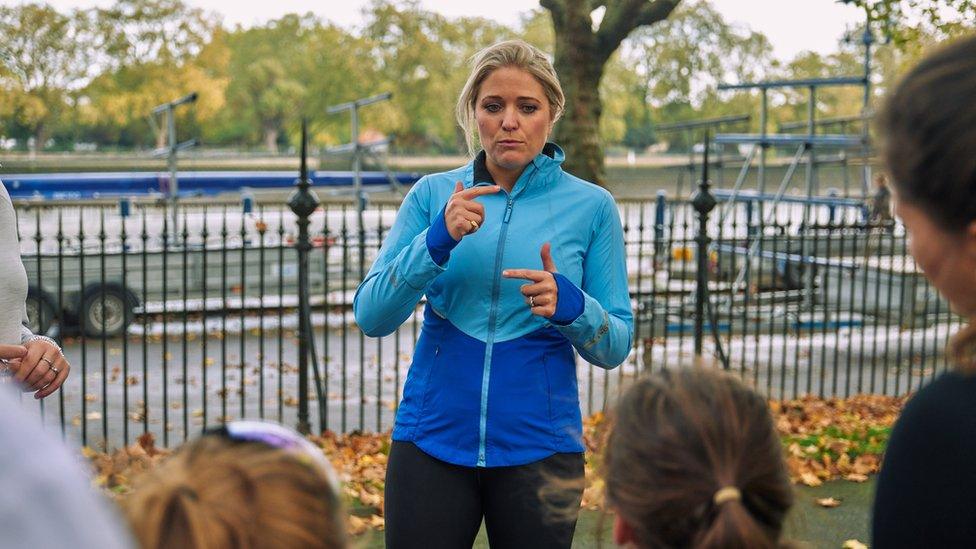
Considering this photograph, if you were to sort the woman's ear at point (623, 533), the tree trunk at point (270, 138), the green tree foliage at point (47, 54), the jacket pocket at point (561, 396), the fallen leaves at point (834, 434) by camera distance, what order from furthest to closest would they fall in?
1. the tree trunk at point (270, 138)
2. the green tree foliage at point (47, 54)
3. the fallen leaves at point (834, 434)
4. the jacket pocket at point (561, 396)
5. the woman's ear at point (623, 533)

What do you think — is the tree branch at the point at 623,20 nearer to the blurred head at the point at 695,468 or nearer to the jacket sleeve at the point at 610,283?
the jacket sleeve at the point at 610,283

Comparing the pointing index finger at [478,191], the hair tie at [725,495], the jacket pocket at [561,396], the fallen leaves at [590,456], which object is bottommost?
the fallen leaves at [590,456]

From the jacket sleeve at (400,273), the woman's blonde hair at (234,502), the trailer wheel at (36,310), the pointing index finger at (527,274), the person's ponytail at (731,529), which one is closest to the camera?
the woman's blonde hair at (234,502)

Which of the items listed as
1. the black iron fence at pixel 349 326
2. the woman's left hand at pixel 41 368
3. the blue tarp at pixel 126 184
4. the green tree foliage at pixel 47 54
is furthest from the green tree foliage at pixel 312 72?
the woman's left hand at pixel 41 368

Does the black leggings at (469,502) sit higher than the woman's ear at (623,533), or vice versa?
the woman's ear at (623,533)

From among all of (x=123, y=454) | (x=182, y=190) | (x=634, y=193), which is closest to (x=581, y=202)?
(x=123, y=454)

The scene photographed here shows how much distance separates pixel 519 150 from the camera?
2643 mm

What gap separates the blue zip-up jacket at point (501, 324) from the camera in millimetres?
2539

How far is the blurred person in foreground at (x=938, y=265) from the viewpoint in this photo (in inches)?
48.5

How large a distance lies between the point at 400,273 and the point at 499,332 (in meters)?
0.28

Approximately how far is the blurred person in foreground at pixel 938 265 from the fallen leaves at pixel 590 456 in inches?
136

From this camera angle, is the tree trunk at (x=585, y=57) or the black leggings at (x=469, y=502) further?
the tree trunk at (x=585, y=57)

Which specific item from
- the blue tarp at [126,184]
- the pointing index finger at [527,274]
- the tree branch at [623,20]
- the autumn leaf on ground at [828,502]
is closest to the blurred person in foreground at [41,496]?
the pointing index finger at [527,274]

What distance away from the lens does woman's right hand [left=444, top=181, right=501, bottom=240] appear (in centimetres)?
240
